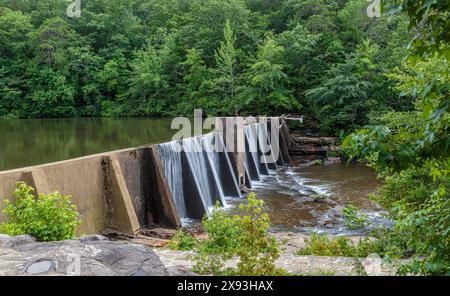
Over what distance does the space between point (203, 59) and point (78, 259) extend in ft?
131

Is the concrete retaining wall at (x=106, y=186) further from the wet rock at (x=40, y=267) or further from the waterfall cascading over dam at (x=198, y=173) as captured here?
Result: the wet rock at (x=40, y=267)

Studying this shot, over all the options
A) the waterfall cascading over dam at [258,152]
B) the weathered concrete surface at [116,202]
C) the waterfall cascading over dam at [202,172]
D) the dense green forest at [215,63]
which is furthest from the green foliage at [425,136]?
the waterfall cascading over dam at [258,152]

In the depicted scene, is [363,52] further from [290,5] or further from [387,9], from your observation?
[387,9]

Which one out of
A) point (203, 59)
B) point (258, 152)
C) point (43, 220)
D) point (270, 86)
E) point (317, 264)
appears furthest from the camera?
point (203, 59)

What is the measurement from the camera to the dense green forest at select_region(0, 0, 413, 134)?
96.3 feet

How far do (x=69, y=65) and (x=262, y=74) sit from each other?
28.0 metres

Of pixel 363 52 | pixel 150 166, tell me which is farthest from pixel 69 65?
pixel 150 166

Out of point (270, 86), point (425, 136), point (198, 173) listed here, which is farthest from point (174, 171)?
point (270, 86)

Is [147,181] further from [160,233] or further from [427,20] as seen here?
[427,20]

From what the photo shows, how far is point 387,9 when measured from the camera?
276cm

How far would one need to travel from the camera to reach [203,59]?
42906mm

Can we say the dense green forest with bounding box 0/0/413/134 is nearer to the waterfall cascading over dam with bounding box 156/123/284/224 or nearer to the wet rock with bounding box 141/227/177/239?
the waterfall cascading over dam with bounding box 156/123/284/224

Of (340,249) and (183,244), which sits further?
(183,244)

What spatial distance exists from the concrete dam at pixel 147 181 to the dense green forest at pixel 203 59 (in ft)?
38.0
